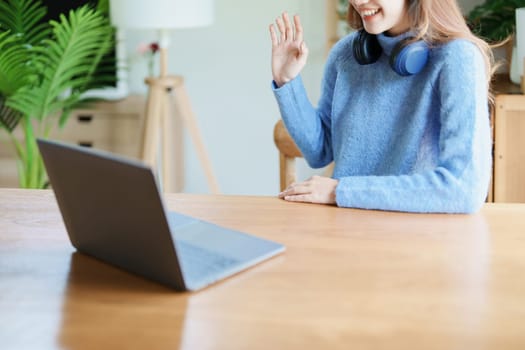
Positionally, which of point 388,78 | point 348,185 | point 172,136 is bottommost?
point 172,136

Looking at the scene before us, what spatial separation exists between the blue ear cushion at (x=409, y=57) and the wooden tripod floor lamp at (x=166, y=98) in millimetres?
1793

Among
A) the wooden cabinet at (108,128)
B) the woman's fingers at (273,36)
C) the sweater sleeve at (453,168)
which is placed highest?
the woman's fingers at (273,36)

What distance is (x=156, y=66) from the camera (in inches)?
163

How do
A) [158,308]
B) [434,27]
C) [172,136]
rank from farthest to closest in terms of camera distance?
[172,136]
[434,27]
[158,308]

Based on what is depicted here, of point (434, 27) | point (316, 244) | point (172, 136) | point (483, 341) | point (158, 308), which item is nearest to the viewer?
point (483, 341)

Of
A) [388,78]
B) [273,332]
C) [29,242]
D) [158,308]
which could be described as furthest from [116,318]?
[388,78]

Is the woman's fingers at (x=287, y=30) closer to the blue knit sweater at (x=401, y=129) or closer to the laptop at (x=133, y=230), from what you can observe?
the blue knit sweater at (x=401, y=129)

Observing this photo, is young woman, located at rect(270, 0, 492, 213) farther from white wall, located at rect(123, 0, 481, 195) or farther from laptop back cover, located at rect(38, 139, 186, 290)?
white wall, located at rect(123, 0, 481, 195)

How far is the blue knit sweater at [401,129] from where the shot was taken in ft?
5.36

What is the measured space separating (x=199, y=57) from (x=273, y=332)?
311cm

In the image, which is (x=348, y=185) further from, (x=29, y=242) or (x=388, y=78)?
(x=29, y=242)

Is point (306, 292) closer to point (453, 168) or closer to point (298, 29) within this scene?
point (453, 168)

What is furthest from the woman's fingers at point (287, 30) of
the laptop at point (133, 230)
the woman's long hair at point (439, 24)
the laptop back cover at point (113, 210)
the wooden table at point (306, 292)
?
the laptop back cover at point (113, 210)

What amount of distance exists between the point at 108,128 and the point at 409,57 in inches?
87.4
